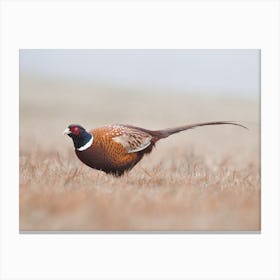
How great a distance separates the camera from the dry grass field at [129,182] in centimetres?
589

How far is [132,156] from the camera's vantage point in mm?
6367

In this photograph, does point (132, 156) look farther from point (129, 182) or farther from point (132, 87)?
point (132, 87)

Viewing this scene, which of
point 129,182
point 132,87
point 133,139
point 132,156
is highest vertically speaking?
point 132,87

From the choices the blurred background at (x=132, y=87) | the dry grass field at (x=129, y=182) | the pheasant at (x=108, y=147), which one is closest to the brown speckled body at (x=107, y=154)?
the pheasant at (x=108, y=147)

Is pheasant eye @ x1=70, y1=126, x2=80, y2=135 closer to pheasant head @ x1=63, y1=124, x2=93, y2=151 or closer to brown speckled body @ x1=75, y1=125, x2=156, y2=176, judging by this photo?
pheasant head @ x1=63, y1=124, x2=93, y2=151

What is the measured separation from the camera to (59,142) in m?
8.11

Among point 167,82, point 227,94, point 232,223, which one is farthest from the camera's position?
point 227,94

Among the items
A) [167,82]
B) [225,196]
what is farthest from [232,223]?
[167,82]

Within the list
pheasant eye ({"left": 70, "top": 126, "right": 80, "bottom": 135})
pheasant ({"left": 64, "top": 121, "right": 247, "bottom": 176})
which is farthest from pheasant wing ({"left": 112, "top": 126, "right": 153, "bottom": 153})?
pheasant eye ({"left": 70, "top": 126, "right": 80, "bottom": 135})

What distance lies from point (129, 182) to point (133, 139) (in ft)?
1.50

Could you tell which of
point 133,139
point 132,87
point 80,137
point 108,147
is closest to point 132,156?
point 133,139
